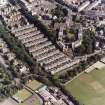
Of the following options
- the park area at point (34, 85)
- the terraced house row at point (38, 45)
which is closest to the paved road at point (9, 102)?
the park area at point (34, 85)

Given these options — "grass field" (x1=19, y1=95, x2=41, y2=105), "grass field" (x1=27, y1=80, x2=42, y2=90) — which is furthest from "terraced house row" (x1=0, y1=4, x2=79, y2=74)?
"grass field" (x1=19, y1=95, x2=41, y2=105)

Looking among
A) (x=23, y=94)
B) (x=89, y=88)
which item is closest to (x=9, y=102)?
(x=23, y=94)

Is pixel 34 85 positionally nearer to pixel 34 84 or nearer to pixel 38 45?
pixel 34 84

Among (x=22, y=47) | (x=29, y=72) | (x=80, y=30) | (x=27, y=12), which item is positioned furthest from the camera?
(x=27, y=12)

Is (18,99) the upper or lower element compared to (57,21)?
lower

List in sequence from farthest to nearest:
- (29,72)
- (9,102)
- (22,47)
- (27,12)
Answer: (27,12), (22,47), (29,72), (9,102)

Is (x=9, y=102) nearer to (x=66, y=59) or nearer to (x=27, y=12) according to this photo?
(x=66, y=59)

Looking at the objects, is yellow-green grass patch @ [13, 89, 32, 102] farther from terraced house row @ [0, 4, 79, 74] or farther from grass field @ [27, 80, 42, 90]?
terraced house row @ [0, 4, 79, 74]

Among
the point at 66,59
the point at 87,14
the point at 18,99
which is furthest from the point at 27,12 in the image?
the point at 18,99
